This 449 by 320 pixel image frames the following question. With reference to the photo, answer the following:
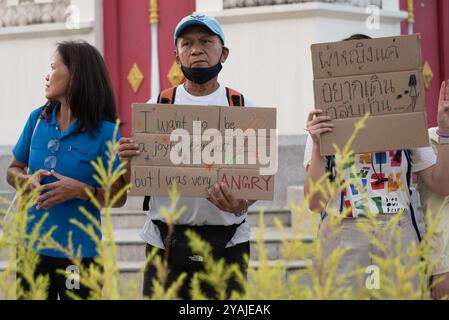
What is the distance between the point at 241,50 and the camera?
21.1ft

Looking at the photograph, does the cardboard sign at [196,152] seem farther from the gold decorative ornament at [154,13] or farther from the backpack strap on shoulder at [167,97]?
the gold decorative ornament at [154,13]

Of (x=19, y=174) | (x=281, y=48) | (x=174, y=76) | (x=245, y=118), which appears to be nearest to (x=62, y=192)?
(x=19, y=174)

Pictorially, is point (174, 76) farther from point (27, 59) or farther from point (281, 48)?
point (27, 59)

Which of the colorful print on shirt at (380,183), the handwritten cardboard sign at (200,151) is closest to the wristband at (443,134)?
the colorful print on shirt at (380,183)

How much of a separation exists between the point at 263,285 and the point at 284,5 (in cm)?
521

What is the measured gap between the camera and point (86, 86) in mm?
2922

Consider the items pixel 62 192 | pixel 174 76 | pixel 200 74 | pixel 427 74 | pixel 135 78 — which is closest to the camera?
pixel 62 192

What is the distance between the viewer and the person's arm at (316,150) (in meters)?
2.73

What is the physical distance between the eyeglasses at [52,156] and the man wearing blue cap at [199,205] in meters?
0.34

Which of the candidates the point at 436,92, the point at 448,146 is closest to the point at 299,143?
the point at 436,92

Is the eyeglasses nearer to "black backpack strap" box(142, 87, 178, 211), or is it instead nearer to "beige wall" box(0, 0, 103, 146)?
"black backpack strap" box(142, 87, 178, 211)

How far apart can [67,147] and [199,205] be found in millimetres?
653

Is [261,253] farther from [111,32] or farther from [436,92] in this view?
[436,92]

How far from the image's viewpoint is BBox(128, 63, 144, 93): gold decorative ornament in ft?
23.7
